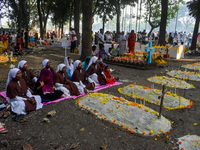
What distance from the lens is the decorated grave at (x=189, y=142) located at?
132 inches

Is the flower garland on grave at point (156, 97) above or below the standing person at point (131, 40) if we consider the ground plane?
below

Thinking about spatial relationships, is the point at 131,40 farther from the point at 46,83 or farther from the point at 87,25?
the point at 46,83

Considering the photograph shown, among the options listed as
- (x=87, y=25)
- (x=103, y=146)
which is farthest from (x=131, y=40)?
(x=103, y=146)

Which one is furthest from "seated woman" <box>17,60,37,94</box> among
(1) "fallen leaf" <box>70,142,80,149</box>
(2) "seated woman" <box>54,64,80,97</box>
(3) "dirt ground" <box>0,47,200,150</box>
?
(1) "fallen leaf" <box>70,142,80,149</box>

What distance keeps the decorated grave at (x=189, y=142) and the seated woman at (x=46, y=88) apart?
3.65 meters

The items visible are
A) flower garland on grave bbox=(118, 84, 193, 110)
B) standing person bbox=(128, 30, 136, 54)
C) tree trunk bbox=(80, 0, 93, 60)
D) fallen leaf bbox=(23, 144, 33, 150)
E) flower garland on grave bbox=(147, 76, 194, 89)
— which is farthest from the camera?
standing person bbox=(128, 30, 136, 54)

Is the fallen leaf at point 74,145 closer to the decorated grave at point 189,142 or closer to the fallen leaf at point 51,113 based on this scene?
the fallen leaf at point 51,113

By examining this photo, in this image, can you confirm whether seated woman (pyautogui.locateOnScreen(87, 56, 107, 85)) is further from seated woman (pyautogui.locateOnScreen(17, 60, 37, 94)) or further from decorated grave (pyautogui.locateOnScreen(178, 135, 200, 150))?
decorated grave (pyautogui.locateOnScreen(178, 135, 200, 150))

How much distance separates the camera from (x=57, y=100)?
18.0 ft

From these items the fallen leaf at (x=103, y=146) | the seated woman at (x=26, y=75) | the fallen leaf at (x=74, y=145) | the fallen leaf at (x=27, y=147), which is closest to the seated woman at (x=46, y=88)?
the seated woman at (x=26, y=75)

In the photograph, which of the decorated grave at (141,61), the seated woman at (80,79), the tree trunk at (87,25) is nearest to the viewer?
the seated woman at (80,79)

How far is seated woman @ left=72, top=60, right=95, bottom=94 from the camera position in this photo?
20.6 feet

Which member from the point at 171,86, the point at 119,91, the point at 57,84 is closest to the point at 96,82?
the point at 119,91

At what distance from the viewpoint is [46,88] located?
5465 mm
